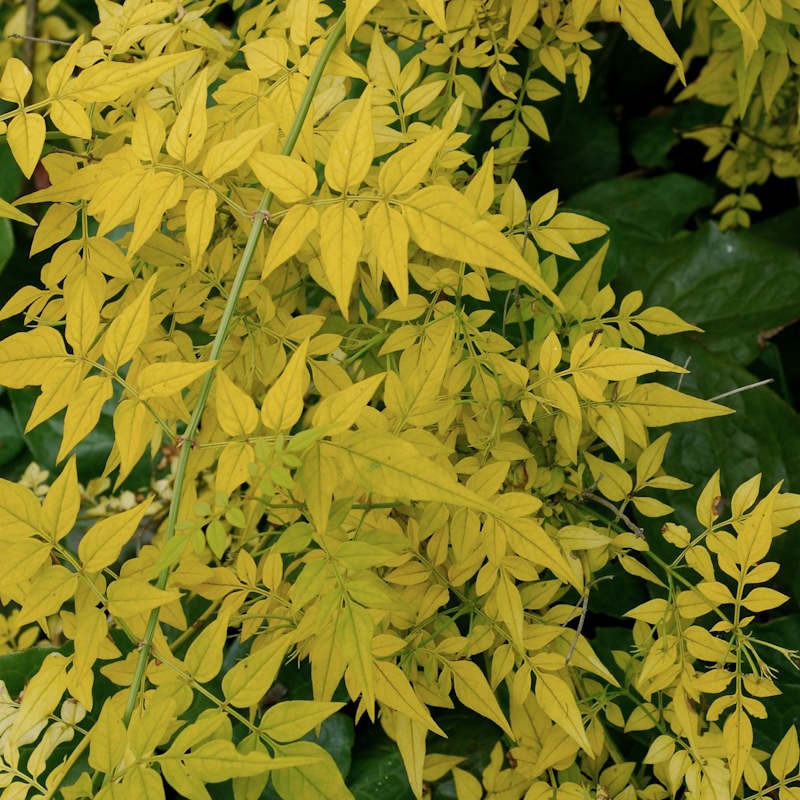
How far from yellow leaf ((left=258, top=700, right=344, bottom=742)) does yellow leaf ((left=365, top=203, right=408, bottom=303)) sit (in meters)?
0.26

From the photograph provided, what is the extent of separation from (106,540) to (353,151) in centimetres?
30

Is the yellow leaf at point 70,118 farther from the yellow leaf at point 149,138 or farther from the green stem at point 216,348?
the green stem at point 216,348

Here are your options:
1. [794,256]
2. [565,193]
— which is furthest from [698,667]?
[565,193]

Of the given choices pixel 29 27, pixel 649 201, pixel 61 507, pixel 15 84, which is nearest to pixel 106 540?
pixel 61 507

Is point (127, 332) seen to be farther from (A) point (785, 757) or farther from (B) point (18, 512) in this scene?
(A) point (785, 757)

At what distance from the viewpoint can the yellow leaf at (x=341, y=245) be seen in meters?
0.56

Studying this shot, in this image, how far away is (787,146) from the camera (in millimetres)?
1278

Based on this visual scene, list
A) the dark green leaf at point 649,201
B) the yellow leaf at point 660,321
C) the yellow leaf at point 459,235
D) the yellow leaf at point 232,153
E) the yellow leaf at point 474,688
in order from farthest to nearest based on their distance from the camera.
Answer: the dark green leaf at point 649,201 → the yellow leaf at point 660,321 → the yellow leaf at point 474,688 → the yellow leaf at point 232,153 → the yellow leaf at point 459,235

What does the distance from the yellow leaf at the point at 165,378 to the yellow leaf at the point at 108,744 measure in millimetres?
200

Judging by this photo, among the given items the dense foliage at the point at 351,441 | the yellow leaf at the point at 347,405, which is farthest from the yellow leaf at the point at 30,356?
the yellow leaf at the point at 347,405

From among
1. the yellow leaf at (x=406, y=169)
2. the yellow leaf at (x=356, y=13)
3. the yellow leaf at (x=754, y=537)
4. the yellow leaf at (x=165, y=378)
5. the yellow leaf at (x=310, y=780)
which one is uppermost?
the yellow leaf at (x=356, y=13)

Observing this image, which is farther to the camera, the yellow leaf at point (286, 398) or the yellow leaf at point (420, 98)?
the yellow leaf at point (420, 98)

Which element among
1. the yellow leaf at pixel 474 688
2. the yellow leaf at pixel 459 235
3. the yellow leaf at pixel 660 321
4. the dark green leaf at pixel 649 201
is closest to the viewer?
the yellow leaf at pixel 459 235

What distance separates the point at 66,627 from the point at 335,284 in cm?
35
